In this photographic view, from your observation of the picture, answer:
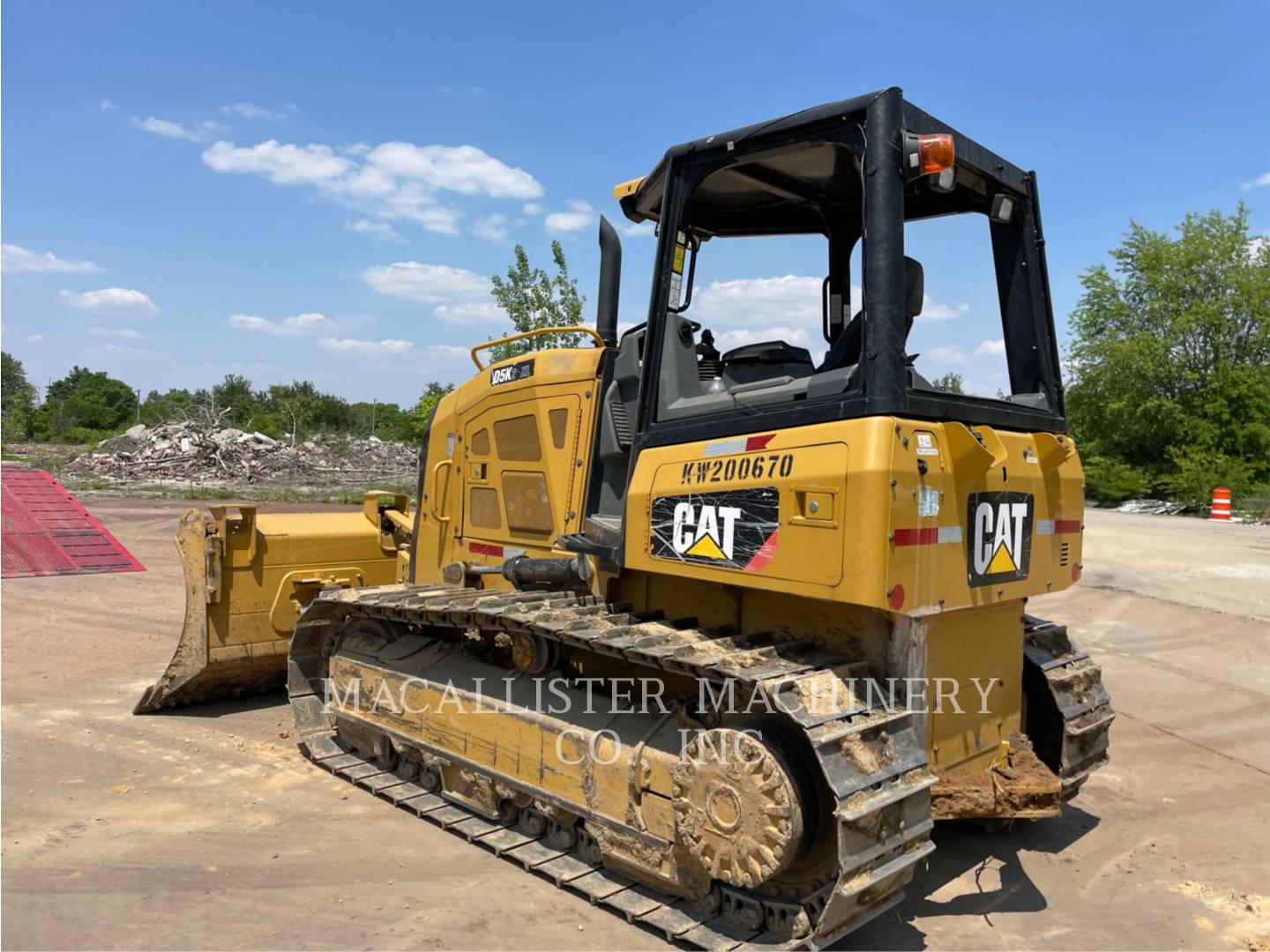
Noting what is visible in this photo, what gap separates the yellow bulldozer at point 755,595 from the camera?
3.41 m

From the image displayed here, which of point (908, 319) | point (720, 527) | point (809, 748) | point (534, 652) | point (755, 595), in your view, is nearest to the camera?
point (809, 748)

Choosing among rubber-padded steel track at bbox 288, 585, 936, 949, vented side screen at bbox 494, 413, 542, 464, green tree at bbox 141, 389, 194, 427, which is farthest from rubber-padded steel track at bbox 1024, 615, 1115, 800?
green tree at bbox 141, 389, 194, 427

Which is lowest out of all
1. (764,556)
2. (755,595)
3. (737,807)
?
(737,807)

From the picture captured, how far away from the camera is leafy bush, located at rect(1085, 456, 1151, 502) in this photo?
1185 inches

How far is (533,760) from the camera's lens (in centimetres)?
455

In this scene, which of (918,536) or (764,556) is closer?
(918,536)

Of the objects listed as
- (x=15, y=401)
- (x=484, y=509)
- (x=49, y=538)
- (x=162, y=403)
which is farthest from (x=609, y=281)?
(x=162, y=403)

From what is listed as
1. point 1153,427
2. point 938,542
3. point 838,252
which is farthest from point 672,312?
point 1153,427

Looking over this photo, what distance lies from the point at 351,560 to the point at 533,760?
3.45 m

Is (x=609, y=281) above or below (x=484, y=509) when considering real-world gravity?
above

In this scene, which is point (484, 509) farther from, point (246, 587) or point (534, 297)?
point (534, 297)

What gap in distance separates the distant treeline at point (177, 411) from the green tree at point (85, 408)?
50 millimetres

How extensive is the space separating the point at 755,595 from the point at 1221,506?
23.7 metres

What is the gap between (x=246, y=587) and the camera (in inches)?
268
